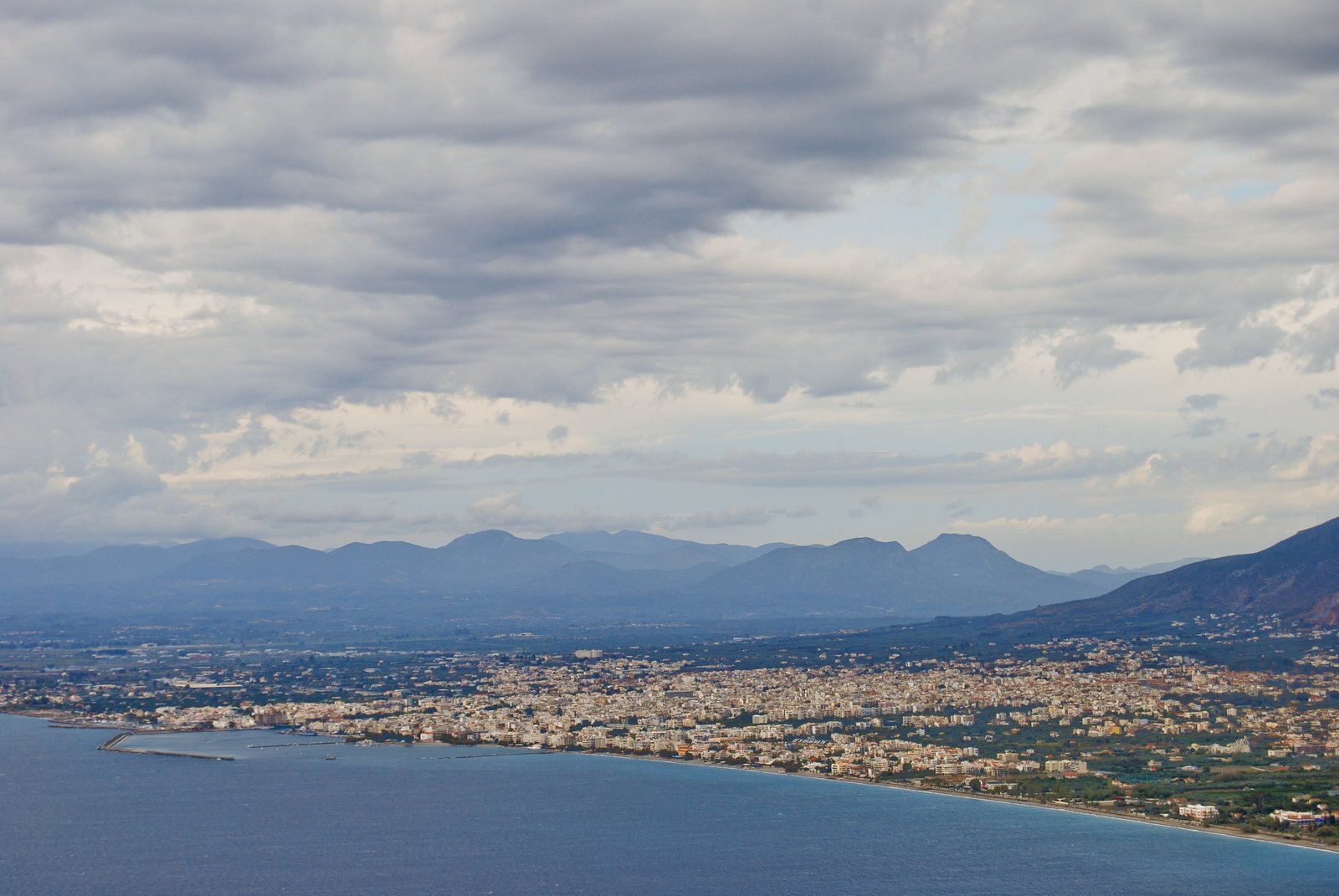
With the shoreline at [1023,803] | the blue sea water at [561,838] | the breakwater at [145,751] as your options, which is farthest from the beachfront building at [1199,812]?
the breakwater at [145,751]

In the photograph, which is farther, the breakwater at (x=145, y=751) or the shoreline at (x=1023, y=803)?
the breakwater at (x=145, y=751)

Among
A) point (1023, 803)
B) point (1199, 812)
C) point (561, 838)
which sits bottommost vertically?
point (561, 838)

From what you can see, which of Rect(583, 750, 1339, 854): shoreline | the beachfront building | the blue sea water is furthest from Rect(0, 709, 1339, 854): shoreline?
the blue sea water

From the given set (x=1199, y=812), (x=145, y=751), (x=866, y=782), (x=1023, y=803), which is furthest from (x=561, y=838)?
(x=145, y=751)

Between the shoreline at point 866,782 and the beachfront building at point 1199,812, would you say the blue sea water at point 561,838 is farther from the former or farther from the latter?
the beachfront building at point 1199,812

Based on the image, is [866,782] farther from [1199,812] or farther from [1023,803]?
[1199,812]

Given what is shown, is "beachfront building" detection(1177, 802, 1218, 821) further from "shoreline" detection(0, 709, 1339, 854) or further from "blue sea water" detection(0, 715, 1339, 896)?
"blue sea water" detection(0, 715, 1339, 896)

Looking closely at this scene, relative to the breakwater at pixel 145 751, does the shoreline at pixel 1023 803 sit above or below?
below
